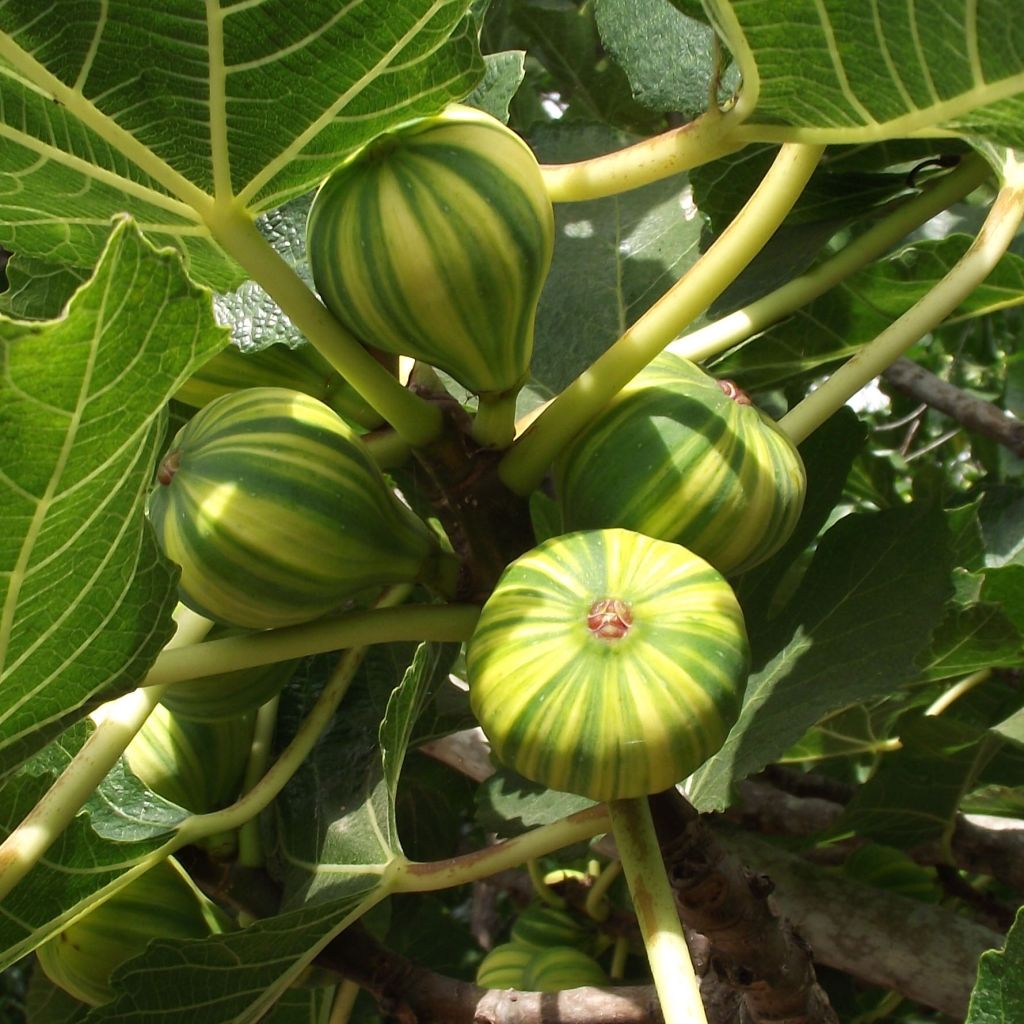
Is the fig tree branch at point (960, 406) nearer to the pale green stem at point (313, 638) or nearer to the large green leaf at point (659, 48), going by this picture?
the large green leaf at point (659, 48)

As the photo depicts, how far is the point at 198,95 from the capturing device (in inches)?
28.5

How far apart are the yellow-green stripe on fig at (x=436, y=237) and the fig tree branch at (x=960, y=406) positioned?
104 cm

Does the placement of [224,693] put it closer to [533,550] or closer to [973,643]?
[533,550]

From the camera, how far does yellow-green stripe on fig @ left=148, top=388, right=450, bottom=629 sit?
2.49ft

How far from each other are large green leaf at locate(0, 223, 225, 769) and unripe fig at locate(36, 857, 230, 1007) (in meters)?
0.40

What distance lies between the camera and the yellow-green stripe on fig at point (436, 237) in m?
0.73

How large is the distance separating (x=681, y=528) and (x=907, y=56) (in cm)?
31

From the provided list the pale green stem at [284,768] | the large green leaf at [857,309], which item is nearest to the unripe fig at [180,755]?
the pale green stem at [284,768]

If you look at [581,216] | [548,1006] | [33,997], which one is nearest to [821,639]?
[548,1006]

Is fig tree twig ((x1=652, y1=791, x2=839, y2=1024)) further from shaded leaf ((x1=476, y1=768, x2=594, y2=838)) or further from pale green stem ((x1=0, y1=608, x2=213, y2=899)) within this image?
pale green stem ((x1=0, y1=608, x2=213, y2=899))

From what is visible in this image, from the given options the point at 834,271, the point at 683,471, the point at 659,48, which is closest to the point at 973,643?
the point at 834,271

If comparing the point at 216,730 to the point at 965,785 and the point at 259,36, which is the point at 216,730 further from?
the point at 965,785

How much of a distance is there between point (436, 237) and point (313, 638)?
0.27 m

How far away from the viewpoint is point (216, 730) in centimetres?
115
